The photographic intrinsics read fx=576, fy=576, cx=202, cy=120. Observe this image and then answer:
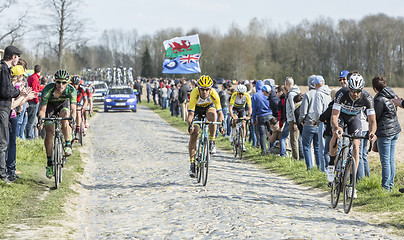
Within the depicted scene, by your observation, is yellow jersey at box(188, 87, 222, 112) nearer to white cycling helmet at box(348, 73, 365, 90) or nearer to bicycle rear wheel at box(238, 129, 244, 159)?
white cycling helmet at box(348, 73, 365, 90)

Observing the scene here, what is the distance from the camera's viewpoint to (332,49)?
102125 mm

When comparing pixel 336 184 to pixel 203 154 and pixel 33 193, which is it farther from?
pixel 33 193

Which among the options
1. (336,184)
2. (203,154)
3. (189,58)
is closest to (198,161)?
(203,154)

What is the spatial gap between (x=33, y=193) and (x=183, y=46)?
1675cm

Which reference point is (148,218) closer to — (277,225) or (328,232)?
(277,225)

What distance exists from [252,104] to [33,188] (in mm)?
7369

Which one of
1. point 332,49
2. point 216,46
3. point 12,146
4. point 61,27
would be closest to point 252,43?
point 216,46

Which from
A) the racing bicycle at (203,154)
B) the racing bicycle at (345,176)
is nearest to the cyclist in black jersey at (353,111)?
the racing bicycle at (345,176)

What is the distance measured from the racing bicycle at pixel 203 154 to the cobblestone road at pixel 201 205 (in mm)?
241

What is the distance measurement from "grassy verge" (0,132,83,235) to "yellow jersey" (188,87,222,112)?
2.76m

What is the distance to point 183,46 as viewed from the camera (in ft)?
84.8

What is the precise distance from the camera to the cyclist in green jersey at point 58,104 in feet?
34.7

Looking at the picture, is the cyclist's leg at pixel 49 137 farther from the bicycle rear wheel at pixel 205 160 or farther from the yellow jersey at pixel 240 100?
the yellow jersey at pixel 240 100

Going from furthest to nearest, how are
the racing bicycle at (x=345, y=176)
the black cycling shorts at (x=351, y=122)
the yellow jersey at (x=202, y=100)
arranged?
1. the yellow jersey at (x=202, y=100)
2. the black cycling shorts at (x=351, y=122)
3. the racing bicycle at (x=345, y=176)
